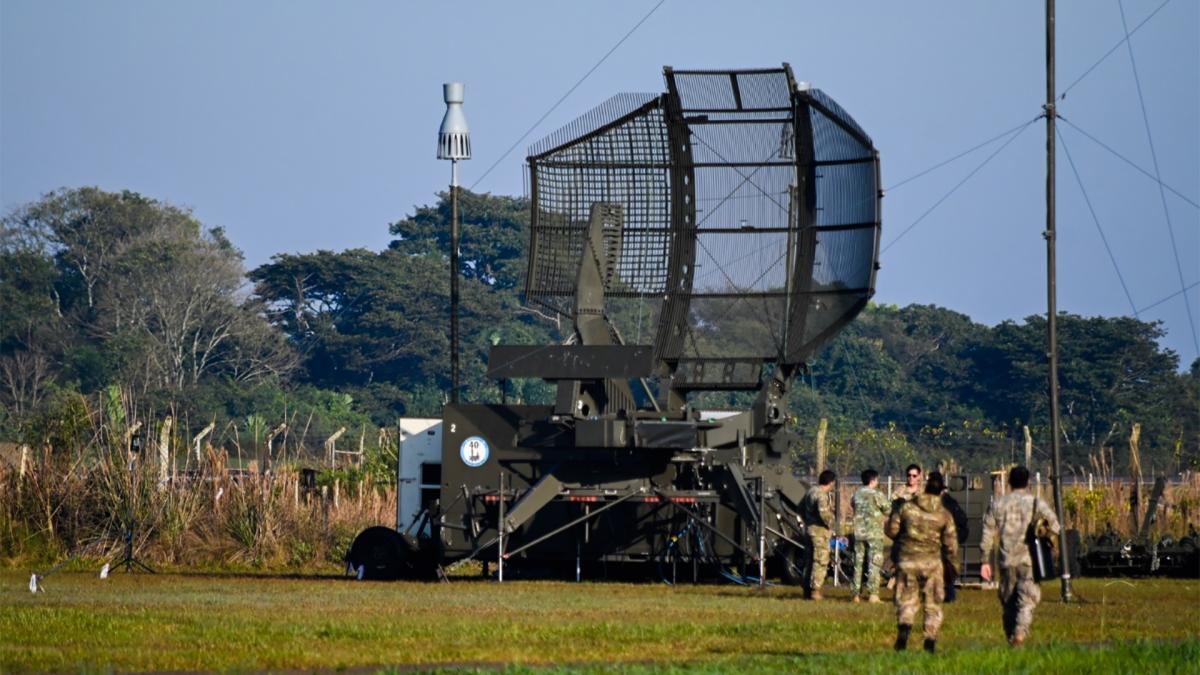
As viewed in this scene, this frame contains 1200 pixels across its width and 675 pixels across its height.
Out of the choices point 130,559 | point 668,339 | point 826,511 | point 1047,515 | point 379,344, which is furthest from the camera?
point 379,344

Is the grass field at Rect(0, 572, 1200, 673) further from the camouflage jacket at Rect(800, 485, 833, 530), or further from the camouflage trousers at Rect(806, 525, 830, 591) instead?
the camouflage jacket at Rect(800, 485, 833, 530)

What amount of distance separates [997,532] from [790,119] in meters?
14.7

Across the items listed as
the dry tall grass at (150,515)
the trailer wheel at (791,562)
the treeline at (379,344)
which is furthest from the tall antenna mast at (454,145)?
the treeline at (379,344)

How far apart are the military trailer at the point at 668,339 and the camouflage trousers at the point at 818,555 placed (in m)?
2.54

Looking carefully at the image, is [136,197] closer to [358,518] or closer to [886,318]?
[886,318]

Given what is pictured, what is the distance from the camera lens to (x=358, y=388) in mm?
102000

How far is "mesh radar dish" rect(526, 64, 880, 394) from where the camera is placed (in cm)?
3456

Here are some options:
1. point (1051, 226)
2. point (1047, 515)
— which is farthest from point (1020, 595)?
point (1051, 226)

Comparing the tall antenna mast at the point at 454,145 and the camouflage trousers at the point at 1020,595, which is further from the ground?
the tall antenna mast at the point at 454,145

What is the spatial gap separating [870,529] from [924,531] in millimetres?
7618

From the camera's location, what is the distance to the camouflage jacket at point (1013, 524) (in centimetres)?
2048

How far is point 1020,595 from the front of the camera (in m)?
20.5

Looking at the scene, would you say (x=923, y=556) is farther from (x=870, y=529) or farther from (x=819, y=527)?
(x=819, y=527)

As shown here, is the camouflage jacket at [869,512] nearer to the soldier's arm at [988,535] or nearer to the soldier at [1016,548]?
the soldier at [1016,548]
